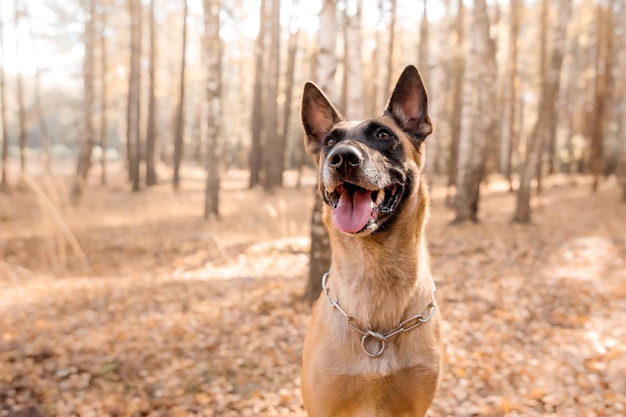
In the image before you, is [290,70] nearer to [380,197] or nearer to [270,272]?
[270,272]

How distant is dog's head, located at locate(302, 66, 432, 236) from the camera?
2832mm

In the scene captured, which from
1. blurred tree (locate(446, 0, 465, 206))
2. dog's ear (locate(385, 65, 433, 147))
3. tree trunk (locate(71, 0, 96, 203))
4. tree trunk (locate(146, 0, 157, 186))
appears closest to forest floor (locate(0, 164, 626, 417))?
dog's ear (locate(385, 65, 433, 147))

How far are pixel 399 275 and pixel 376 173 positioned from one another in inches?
26.9

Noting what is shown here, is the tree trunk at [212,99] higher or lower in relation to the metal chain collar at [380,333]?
higher

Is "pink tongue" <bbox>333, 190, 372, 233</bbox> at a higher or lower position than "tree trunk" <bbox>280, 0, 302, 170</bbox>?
lower

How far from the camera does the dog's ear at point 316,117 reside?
140 inches

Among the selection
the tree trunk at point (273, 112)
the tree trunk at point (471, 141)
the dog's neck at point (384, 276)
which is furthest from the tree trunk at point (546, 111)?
the dog's neck at point (384, 276)

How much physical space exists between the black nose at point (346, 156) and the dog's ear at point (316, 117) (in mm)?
807

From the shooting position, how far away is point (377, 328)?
3029 millimetres

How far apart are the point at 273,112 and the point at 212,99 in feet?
19.2

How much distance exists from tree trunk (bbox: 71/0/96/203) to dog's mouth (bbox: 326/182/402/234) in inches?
630

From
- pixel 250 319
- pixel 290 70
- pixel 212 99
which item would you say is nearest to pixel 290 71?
pixel 290 70

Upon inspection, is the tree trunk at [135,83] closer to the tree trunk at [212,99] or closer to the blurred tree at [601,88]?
the tree trunk at [212,99]

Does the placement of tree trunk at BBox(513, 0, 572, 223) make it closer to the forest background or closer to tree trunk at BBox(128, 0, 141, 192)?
the forest background
